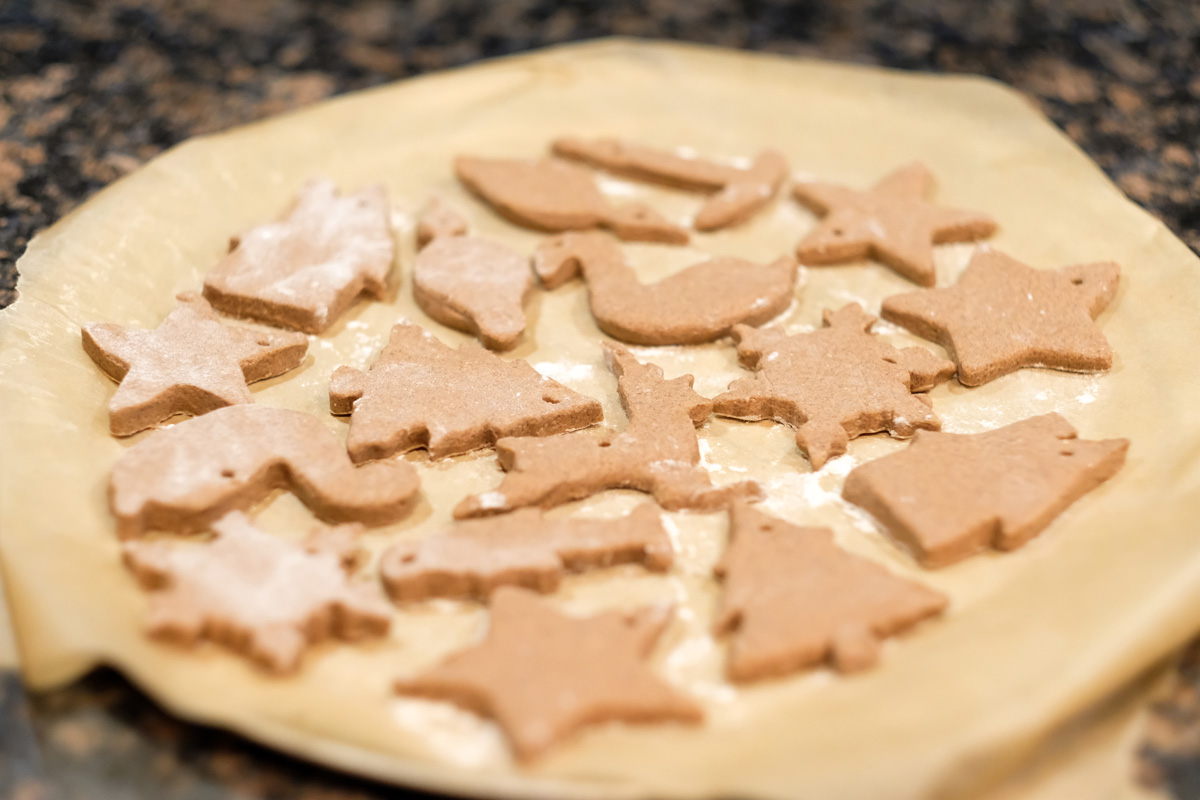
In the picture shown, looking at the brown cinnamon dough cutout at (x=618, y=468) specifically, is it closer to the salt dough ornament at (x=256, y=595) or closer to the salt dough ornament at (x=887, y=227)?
the salt dough ornament at (x=256, y=595)

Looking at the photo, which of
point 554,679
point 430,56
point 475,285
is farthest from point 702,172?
point 554,679

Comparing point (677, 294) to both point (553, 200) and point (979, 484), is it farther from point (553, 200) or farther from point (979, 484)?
point (979, 484)

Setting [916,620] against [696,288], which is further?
[696,288]

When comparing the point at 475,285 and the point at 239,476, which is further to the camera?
the point at 475,285

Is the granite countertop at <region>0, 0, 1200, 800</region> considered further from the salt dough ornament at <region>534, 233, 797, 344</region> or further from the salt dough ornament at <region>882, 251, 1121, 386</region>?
the salt dough ornament at <region>534, 233, 797, 344</region>

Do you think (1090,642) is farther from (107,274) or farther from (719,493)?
(107,274)

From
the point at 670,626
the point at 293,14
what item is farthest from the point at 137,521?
the point at 293,14

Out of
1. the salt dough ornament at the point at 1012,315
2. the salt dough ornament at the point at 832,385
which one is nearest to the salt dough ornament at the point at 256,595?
the salt dough ornament at the point at 832,385
